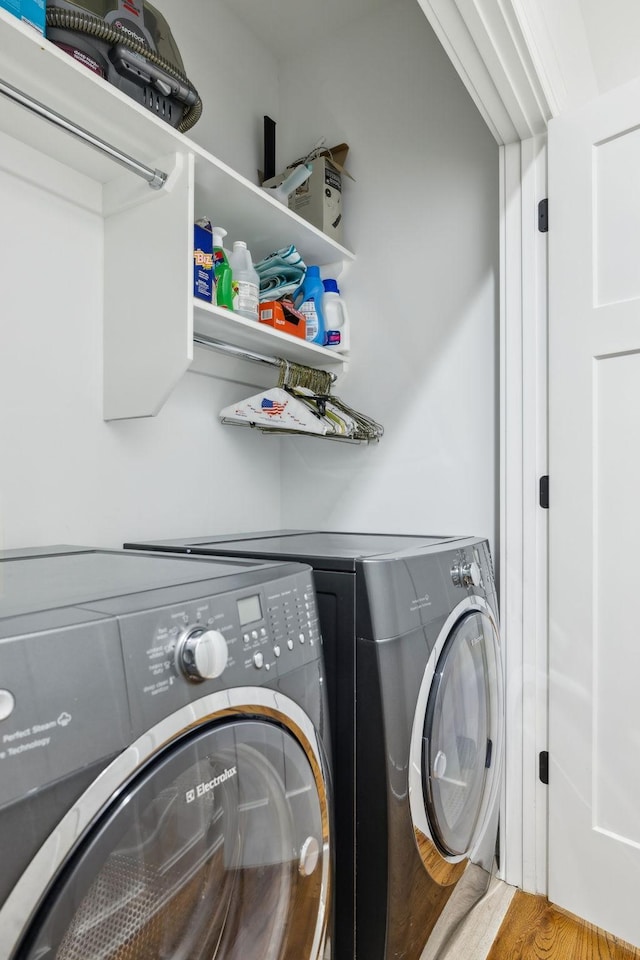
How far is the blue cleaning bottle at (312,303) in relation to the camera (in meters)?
2.13

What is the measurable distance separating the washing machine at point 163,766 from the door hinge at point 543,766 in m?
0.98

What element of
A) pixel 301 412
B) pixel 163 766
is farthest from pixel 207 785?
pixel 301 412

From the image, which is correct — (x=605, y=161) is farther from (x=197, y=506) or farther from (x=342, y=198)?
(x=197, y=506)

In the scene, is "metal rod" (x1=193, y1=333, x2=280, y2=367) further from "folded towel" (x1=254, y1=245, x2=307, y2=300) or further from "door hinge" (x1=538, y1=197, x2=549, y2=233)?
"door hinge" (x1=538, y1=197, x2=549, y2=233)

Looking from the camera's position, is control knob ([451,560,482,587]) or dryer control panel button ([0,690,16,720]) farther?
control knob ([451,560,482,587])

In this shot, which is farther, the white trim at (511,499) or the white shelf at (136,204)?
the white trim at (511,499)

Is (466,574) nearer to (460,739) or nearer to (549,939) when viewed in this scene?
(460,739)

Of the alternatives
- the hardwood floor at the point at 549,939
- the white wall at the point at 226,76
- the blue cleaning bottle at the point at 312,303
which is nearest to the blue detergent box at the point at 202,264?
the white wall at the point at 226,76

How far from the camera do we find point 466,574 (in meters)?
1.47

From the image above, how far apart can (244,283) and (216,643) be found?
4.43 feet

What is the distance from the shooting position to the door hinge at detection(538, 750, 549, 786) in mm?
1728

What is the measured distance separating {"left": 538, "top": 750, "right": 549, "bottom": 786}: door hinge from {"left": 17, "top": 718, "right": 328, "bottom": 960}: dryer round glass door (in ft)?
3.31

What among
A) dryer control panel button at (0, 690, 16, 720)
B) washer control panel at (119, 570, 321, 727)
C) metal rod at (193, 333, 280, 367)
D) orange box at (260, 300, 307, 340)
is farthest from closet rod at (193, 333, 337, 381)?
dryer control panel button at (0, 690, 16, 720)

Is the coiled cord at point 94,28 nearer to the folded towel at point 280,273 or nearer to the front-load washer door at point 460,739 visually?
the folded towel at point 280,273
